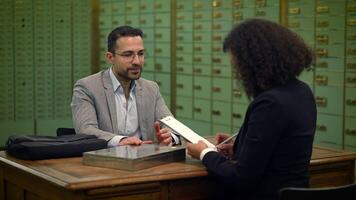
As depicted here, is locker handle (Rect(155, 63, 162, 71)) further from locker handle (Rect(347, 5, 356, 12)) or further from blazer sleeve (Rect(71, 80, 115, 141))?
blazer sleeve (Rect(71, 80, 115, 141))

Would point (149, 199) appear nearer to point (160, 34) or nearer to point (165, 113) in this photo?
point (165, 113)

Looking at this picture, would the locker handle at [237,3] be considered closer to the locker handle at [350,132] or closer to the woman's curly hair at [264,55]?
the locker handle at [350,132]

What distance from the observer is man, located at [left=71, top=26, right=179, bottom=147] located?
3680 mm

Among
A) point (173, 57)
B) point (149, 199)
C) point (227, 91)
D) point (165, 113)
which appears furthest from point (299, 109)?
point (173, 57)

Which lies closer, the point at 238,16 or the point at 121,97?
the point at 121,97

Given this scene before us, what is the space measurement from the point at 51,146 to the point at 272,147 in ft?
3.43

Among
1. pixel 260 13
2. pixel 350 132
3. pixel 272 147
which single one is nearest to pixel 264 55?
pixel 272 147

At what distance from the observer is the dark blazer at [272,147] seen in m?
2.53

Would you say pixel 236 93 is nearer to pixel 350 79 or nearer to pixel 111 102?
pixel 350 79

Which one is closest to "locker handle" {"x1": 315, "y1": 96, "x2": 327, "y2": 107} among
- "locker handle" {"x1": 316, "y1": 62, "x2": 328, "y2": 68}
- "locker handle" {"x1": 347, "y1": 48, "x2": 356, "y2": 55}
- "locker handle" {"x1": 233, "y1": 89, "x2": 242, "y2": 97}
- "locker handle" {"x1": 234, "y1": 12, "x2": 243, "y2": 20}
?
"locker handle" {"x1": 316, "y1": 62, "x2": 328, "y2": 68}

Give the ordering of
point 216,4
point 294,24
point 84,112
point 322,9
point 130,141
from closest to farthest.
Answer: point 130,141, point 84,112, point 322,9, point 294,24, point 216,4

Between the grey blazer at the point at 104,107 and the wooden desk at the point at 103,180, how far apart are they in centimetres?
58

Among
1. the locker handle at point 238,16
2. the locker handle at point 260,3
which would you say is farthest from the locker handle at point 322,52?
the locker handle at point 238,16

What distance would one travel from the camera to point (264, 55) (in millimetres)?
2629
